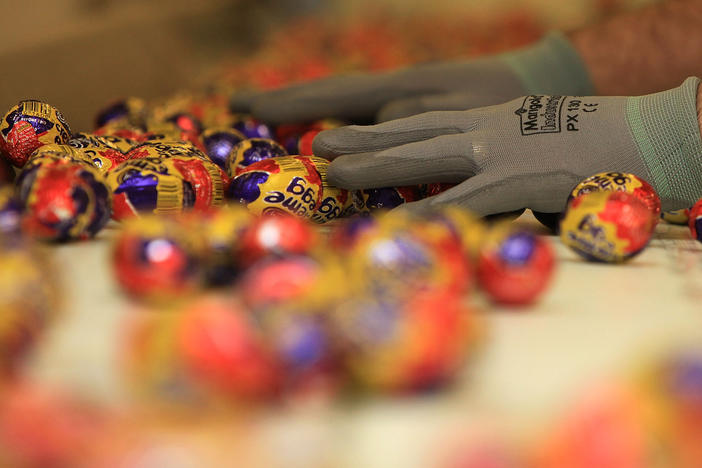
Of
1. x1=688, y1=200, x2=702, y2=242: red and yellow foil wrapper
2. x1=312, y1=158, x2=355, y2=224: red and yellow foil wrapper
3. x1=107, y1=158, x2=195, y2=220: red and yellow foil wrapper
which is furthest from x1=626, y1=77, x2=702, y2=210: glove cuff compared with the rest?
x1=107, y1=158, x2=195, y2=220: red and yellow foil wrapper

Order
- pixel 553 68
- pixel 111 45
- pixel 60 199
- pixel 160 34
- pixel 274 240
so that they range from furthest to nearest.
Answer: pixel 160 34, pixel 111 45, pixel 553 68, pixel 60 199, pixel 274 240

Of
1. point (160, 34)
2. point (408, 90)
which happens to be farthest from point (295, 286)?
point (160, 34)

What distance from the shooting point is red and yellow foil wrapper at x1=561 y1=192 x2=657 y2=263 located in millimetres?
950

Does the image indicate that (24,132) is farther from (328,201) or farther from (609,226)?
(609,226)

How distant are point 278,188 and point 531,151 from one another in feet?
1.34

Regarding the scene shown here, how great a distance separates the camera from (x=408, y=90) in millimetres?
1731

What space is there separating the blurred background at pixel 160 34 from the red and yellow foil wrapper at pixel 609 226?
42.9 inches

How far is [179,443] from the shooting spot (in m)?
0.49

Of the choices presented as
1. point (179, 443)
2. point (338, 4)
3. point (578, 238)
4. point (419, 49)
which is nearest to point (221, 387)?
point (179, 443)

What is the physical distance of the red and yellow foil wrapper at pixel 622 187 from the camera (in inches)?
41.6

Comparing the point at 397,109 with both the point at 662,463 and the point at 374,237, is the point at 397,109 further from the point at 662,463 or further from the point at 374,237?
the point at 662,463

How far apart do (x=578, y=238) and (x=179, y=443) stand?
0.65m

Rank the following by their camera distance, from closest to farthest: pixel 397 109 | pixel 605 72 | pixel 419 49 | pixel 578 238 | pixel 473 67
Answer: pixel 578 238
pixel 397 109
pixel 473 67
pixel 605 72
pixel 419 49

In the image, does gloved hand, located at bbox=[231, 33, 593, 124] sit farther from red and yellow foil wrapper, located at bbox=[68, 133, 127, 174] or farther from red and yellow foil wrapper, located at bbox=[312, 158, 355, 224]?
red and yellow foil wrapper, located at bbox=[68, 133, 127, 174]
